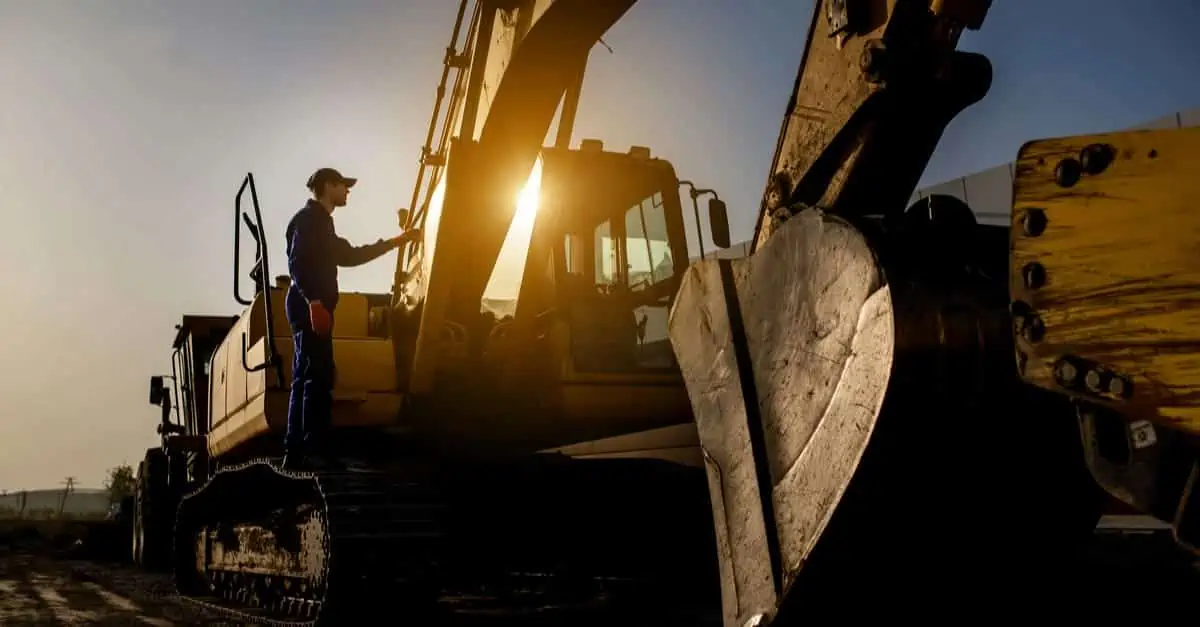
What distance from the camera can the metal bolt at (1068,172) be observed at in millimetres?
1744

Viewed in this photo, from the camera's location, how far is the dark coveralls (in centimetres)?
526

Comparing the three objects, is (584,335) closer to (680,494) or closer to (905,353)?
(680,494)

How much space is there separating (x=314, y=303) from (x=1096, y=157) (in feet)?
14.2

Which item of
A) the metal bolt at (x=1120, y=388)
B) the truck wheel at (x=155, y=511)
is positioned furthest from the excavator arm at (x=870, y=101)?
the truck wheel at (x=155, y=511)

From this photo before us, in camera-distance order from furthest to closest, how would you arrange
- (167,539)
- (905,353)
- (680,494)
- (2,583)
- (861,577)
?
(167,539)
(2,583)
(680,494)
(861,577)
(905,353)

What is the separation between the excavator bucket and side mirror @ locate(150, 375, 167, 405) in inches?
484

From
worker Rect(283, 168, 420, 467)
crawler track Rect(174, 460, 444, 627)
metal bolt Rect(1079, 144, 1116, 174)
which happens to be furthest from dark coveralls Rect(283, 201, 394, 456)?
metal bolt Rect(1079, 144, 1116, 174)

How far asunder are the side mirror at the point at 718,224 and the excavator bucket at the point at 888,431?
249 cm

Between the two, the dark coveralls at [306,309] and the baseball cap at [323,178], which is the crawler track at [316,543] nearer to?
the dark coveralls at [306,309]

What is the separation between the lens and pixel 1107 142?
5.60 ft

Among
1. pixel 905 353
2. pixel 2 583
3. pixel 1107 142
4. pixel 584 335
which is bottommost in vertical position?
pixel 2 583

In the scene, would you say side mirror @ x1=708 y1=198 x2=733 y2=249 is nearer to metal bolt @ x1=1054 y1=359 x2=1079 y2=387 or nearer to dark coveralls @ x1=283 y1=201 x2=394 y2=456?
dark coveralls @ x1=283 y1=201 x2=394 y2=456

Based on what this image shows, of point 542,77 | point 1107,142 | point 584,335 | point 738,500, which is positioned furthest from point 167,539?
point 1107,142

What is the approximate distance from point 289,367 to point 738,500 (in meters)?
4.05
